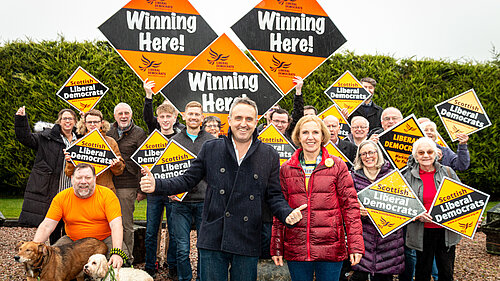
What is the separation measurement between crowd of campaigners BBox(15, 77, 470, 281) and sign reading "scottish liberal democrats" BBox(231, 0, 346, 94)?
244 millimetres

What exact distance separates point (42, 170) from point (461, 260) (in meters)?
6.03

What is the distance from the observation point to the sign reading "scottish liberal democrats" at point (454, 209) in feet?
13.6

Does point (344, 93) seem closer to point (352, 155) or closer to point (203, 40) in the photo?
point (352, 155)

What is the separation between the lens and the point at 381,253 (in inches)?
162

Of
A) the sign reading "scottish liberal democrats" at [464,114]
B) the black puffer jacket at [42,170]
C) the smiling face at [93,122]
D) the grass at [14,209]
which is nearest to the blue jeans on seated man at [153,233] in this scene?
the smiling face at [93,122]

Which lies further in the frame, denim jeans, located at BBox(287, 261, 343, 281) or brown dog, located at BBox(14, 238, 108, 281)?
brown dog, located at BBox(14, 238, 108, 281)

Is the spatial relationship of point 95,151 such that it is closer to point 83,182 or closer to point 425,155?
point 83,182

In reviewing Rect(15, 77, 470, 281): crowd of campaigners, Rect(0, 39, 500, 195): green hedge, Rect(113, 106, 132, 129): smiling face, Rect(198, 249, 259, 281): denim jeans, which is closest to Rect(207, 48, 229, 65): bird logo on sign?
Rect(15, 77, 470, 281): crowd of campaigners

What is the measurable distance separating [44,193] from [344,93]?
4.83m

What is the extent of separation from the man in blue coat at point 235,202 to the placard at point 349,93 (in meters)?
4.45

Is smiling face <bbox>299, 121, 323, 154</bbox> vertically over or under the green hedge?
under

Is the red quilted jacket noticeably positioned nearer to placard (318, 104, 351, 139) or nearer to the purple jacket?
the purple jacket

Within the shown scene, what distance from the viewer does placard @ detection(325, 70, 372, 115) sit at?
7105 millimetres

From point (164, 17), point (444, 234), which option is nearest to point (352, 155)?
point (444, 234)
